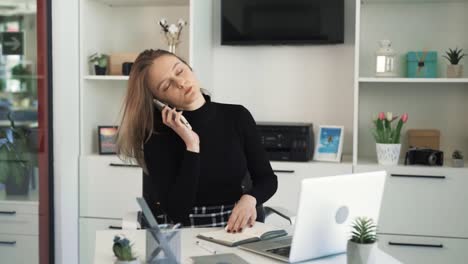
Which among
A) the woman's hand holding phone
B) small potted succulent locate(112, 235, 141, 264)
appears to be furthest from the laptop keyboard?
the woman's hand holding phone

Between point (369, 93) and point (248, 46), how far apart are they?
0.80m

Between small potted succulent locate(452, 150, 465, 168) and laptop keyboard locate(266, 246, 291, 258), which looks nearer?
laptop keyboard locate(266, 246, 291, 258)

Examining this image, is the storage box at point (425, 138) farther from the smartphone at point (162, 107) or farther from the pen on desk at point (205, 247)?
the pen on desk at point (205, 247)

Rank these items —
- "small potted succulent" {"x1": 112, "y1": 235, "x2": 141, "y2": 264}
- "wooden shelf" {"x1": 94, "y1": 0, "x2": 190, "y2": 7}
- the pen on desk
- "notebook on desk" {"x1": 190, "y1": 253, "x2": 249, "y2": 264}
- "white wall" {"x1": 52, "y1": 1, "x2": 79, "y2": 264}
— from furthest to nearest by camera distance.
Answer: "wooden shelf" {"x1": 94, "y1": 0, "x2": 190, "y2": 7} < "white wall" {"x1": 52, "y1": 1, "x2": 79, "y2": 264} < the pen on desk < "notebook on desk" {"x1": 190, "y1": 253, "x2": 249, "y2": 264} < "small potted succulent" {"x1": 112, "y1": 235, "x2": 141, "y2": 264}

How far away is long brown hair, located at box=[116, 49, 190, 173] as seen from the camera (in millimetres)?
2361

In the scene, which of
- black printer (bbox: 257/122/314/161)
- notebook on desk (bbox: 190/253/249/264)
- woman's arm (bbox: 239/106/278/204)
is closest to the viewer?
notebook on desk (bbox: 190/253/249/264)

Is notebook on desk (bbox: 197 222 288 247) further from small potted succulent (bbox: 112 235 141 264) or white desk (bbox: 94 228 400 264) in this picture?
small potted succulent (bbox: 112 235 141 264)

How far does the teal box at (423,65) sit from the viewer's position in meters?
3.65

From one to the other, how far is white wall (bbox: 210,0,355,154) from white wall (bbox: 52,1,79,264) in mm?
886

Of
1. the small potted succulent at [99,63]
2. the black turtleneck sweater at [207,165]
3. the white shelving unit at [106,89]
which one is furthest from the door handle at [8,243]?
the black turtleneck sweater at [207,165]

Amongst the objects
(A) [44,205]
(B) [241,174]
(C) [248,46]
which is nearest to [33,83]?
(A) [44,205]

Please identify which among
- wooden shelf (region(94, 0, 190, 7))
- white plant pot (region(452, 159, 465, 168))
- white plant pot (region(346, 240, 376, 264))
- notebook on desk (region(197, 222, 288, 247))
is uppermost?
wooden shelf (region(94, 0, 190, 7))

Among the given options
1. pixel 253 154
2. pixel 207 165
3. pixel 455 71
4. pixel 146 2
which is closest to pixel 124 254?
pixel 207 165

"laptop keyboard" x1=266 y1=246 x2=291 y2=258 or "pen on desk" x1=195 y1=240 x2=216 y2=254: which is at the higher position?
"laptop keyboard" x1=266 y1=246 x2=291 y2=258
